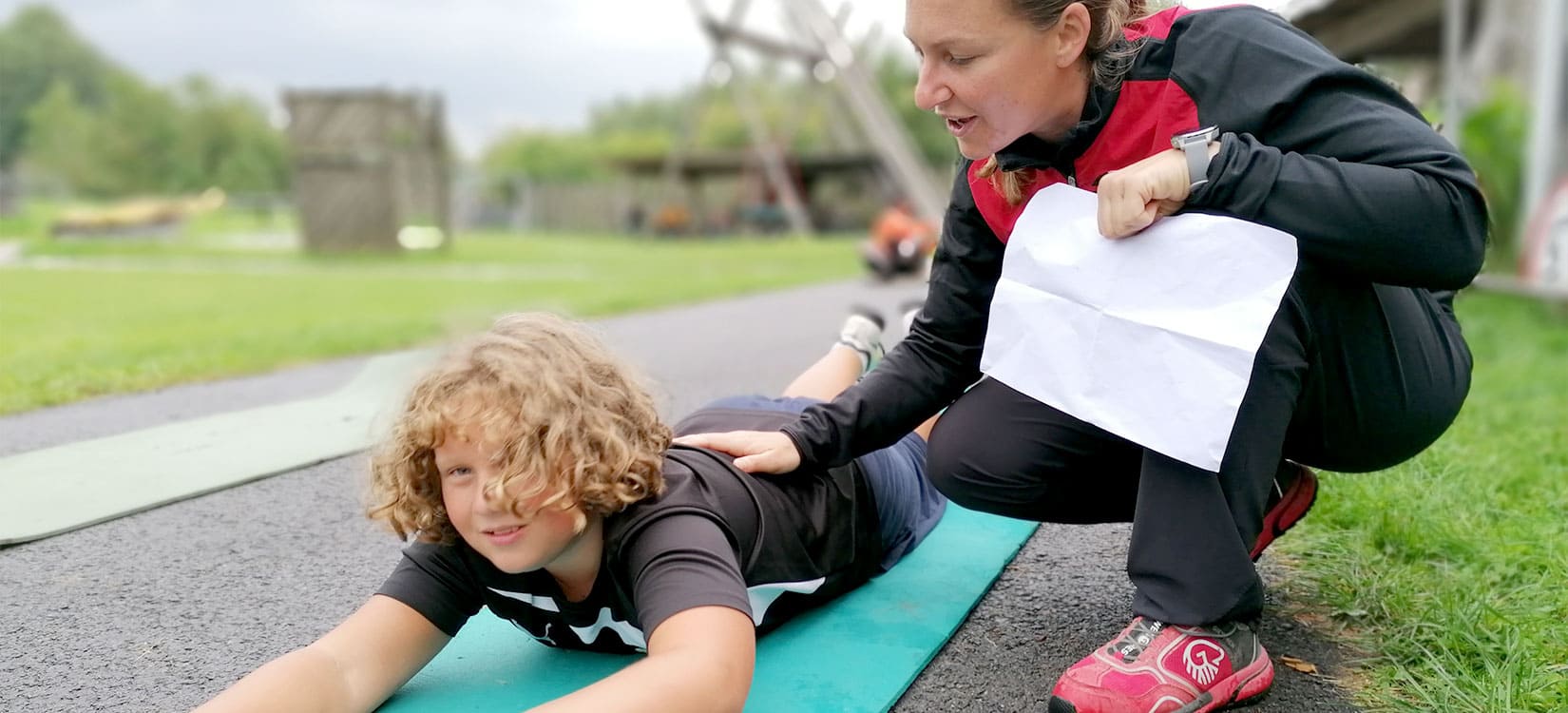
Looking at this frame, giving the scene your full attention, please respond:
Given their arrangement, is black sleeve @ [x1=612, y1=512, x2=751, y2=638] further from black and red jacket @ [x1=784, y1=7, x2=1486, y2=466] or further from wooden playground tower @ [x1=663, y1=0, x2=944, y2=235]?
wooden playground tower @ [x1=663, y1=0, x2=944, y2=235]

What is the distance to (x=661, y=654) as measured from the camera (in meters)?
1.31

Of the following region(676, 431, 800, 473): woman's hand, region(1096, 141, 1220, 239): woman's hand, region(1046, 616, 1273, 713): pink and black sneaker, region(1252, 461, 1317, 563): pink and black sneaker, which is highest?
region(1096, 141, 1220, 239): woman's hand

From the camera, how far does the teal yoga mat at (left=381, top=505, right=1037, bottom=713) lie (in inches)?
61.6

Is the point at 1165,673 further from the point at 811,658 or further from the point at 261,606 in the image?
the point at 261,606

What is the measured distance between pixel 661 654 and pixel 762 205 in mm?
22312

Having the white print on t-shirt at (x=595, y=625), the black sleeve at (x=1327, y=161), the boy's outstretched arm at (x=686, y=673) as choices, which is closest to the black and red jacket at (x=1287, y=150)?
the black sleeve at (x=1327, y=161)

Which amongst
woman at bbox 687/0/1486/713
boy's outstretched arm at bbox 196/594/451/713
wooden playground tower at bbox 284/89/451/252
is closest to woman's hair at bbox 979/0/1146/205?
woman at bbox 687/0/1486/713

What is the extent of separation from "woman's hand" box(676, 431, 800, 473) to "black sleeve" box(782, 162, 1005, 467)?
26 mm

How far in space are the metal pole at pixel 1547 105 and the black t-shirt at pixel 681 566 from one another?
276 inches

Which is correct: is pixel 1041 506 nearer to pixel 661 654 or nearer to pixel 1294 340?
pixel 1294 340

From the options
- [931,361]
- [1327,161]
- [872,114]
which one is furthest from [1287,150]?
[872,114]

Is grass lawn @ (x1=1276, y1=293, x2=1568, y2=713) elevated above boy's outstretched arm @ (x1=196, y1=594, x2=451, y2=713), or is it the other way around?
boy's outstretched arm @ (x1=196, y1=594, x2=451, y2=713)

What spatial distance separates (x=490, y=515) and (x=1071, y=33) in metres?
0.98

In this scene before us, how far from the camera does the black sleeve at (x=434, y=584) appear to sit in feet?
5.04
